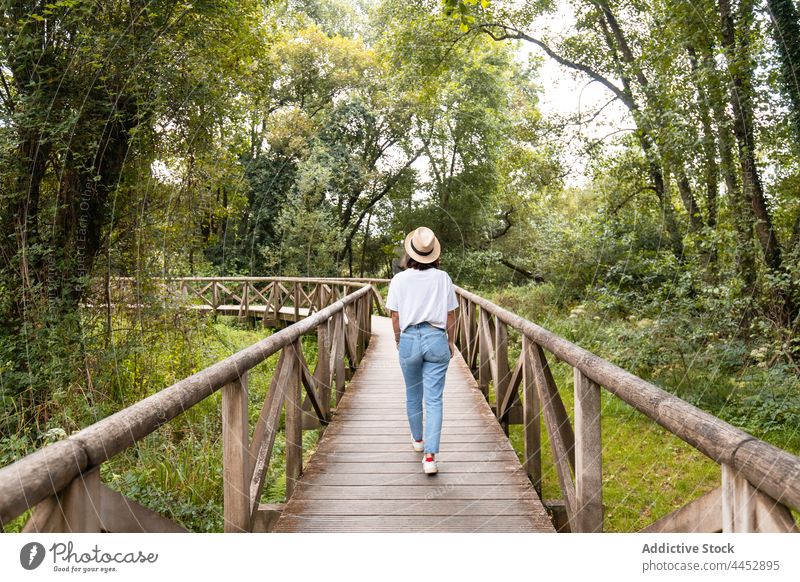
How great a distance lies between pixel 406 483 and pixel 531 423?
0.72m

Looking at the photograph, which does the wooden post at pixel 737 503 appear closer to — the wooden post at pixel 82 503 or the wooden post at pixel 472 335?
the wooden post at pixel 82 503

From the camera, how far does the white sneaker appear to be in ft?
9.29

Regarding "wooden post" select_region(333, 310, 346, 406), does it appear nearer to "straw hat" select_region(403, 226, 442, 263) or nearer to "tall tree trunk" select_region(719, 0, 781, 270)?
"straw hat" select_region(403, 226, 442, 263)

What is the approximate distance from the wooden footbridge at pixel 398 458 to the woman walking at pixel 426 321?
1.11ft

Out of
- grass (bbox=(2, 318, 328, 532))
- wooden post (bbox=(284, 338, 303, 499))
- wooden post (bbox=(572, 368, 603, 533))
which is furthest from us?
grass (bbox=(2, 318, 328, 532))

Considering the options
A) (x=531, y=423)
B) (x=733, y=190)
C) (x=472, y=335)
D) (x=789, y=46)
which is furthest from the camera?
(x=472, y=335)

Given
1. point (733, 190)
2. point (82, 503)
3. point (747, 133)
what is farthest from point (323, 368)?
point (747, 133)

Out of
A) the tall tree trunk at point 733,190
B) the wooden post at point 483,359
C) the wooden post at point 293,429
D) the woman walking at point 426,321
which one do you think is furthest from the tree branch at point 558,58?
the wooden post at point 293,429

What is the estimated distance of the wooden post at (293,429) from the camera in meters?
2.81

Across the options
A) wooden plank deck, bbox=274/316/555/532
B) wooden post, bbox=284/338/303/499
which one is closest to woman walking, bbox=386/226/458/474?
wooden plank deck, bbox=274/316/555/532

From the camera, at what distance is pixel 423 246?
288cm

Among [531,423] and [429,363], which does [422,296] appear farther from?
[531,423]

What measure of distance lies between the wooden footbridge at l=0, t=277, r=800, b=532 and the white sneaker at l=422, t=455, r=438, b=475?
31 millimetres
